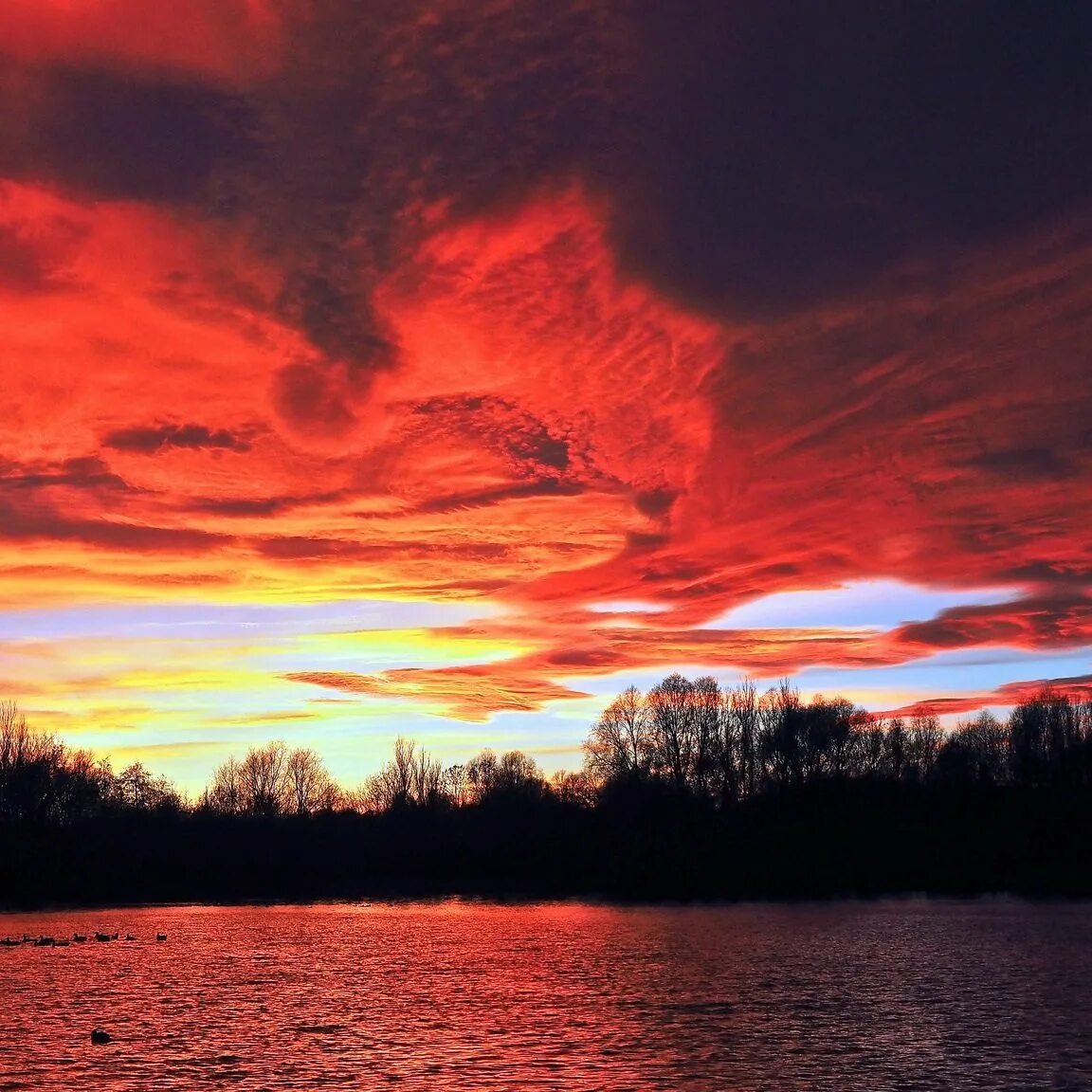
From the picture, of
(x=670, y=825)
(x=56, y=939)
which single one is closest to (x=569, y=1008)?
(x=56, y=939)

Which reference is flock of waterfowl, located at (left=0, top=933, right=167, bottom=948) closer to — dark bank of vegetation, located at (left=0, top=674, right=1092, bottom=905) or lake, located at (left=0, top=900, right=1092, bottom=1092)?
lake, located at (left=0, top=900, right=1092, bottom=1092)

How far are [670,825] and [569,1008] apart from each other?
92.8m

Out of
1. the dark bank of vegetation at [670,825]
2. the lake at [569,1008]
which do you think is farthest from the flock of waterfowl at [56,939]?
the dark bank of vegetation at [670,825]

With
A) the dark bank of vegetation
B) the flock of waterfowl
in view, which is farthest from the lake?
the dark bank of vegetation

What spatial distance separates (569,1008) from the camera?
4288cm

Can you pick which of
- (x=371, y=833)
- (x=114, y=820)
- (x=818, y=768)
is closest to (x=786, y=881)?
(x=818, y=768)

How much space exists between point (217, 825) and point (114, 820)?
46.0ft

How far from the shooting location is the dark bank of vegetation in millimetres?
118812

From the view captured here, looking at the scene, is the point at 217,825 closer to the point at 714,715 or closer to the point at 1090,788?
the point at 714,715

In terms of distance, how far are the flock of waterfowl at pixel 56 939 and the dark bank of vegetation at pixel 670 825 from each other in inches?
1859

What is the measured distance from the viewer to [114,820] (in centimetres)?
16175

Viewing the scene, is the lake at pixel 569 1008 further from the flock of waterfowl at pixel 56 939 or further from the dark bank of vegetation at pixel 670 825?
the dark bank of vegetation at pixel 670 825

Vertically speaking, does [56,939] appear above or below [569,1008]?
above

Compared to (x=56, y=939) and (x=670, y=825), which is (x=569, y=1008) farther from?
(x=670, y=825)
